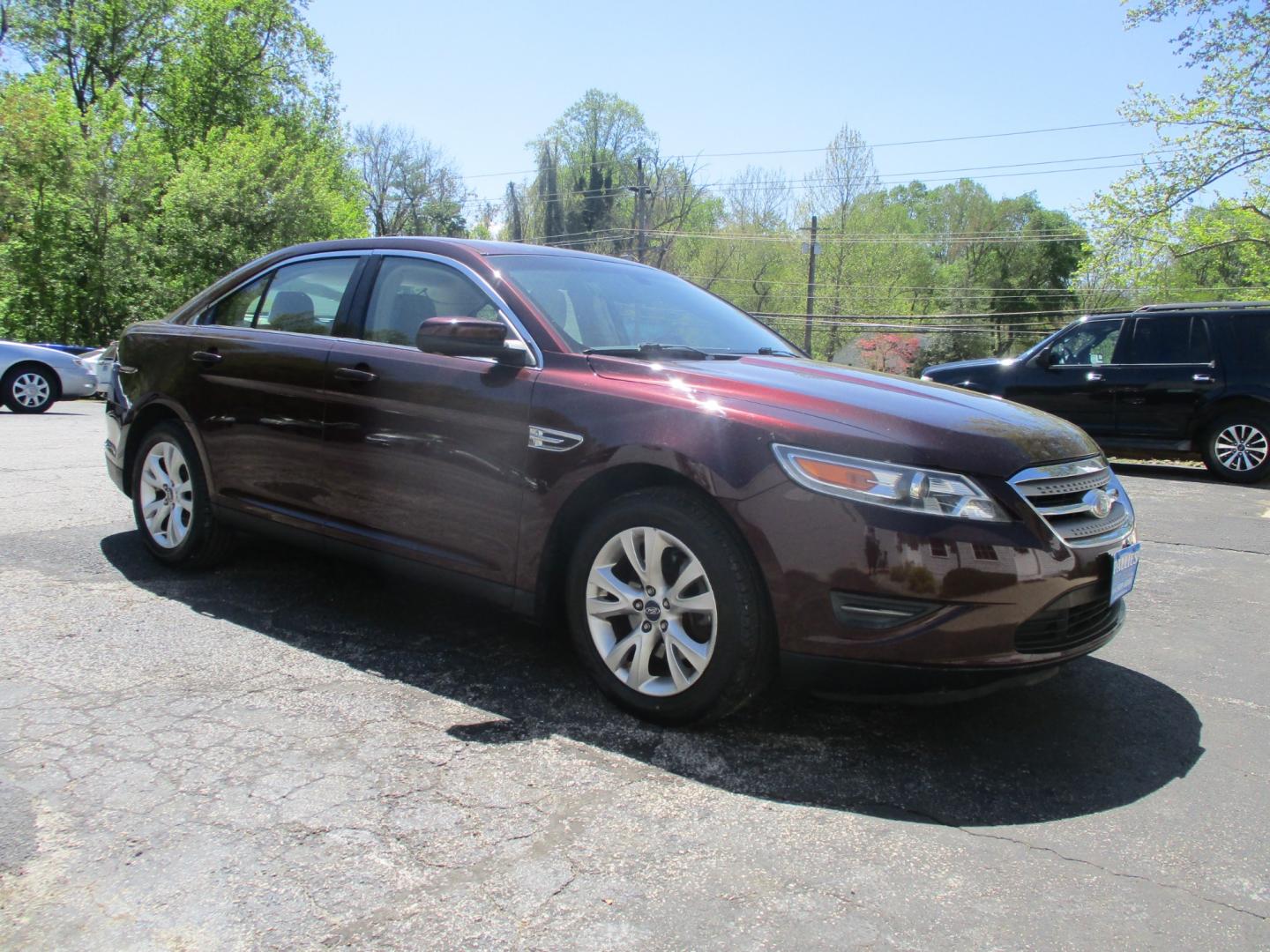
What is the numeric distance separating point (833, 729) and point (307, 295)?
297 cm

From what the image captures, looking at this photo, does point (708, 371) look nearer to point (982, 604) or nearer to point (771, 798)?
point (982, 604)

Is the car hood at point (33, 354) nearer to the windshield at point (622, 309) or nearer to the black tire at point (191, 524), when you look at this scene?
the black tire at point (191, 524)

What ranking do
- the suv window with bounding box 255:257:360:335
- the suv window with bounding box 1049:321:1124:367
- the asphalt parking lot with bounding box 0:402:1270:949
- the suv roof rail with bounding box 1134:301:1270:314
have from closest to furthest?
the asphalt parking lot with bounding box 0:402:1270:949 < the suv window with bounding box 255:257:360:335 < the suv roof rail with bounding box 1134:301:1270:314 < the suv window with bounding box 1049:321:1124:367

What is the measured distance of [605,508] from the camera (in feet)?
10.6

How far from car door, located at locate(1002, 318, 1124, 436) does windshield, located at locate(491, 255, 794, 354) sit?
25.2ft

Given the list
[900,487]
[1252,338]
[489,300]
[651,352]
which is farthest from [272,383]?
[1252,338]

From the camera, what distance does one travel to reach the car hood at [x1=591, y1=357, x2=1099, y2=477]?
9.43 feet

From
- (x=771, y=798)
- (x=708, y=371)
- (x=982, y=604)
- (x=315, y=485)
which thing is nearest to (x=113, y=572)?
(x=315, y=485)

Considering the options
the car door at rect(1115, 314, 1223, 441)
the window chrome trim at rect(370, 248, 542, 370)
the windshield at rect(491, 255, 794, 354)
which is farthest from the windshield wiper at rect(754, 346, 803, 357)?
the car door at rect(1115, 314, 1223, 441)

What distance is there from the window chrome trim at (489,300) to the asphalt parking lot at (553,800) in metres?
1.16

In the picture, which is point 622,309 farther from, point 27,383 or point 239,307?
point 27,383

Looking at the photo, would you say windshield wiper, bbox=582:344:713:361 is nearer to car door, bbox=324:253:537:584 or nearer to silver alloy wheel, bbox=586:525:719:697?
car door, bbox=324:253:537:584

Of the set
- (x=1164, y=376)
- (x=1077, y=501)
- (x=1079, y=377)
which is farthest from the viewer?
(x=1079, y=377)

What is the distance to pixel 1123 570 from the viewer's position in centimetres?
319
